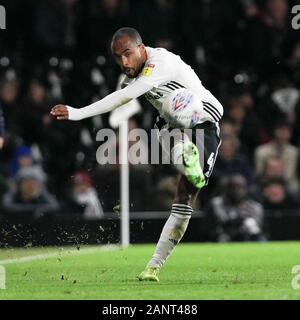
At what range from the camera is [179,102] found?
1062cm

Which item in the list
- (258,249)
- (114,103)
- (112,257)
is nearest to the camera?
(114,103)

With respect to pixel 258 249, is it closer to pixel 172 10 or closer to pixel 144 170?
pixel 144 170

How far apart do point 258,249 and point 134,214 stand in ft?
8.43

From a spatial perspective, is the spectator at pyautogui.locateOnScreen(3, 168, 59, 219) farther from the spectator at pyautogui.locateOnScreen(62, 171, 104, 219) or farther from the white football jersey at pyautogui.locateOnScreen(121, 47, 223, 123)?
the white football jersey at pyautogui.locateOnScreen(121, 47, 223, 123)

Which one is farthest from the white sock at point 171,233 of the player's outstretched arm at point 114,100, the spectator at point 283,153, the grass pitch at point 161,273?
the spectator at point 283,153

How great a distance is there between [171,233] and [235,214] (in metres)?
6.25

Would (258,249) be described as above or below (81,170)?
below

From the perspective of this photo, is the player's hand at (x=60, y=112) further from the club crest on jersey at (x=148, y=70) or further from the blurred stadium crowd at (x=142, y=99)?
the blurred stadium crowd at (x=142, y=99)

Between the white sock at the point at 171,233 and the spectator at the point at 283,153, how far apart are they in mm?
7139

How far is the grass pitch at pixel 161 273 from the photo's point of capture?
9.40m

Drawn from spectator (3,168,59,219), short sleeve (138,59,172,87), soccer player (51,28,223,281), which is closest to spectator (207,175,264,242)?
spectator (3,168,59,219)

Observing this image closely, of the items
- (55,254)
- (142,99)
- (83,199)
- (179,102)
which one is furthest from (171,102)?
(142,99)
